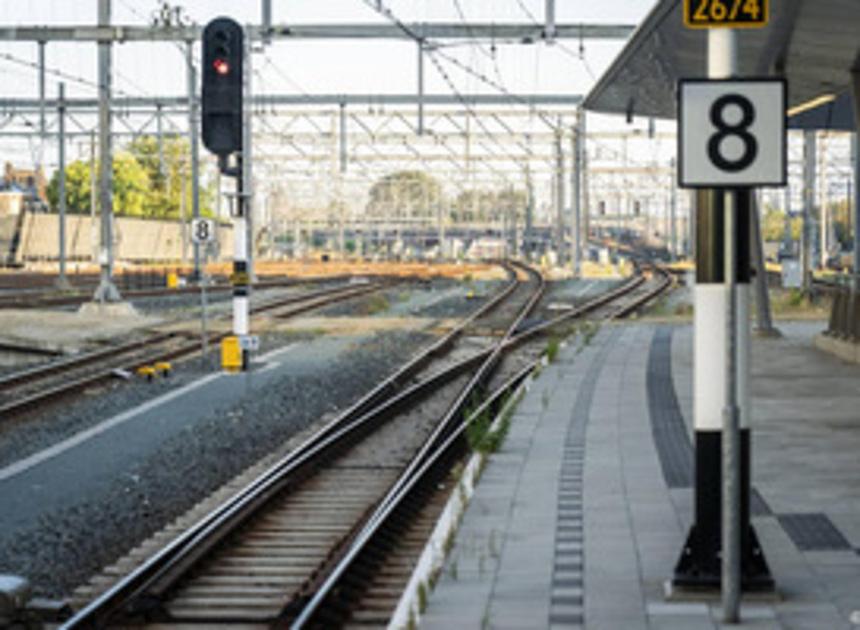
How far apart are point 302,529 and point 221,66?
1091 centimetres

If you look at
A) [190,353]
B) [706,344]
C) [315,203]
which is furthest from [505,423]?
[315,203]

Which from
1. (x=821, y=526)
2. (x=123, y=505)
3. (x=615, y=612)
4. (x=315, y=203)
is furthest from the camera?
(x=315, y=203)

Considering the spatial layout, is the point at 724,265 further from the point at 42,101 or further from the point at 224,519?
the point at 42,101

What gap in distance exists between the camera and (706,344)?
801 centimetres

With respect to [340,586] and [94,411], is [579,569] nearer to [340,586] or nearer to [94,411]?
[340,586]

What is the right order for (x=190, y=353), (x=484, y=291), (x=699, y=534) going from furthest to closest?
(x=484, y=291), (x=190, y=353), (x=699, y=534)

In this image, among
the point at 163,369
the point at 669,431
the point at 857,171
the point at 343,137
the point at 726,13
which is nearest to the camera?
the point at 726,13

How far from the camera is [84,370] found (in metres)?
23.5

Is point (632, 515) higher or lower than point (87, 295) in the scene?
lower

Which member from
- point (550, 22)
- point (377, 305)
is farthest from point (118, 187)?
point (550, 22)

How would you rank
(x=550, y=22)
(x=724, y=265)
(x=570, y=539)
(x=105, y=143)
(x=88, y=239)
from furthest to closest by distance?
(x=88, y=239), (x=105, y=143), (x=550, y=22), (x=570, y=539), (x=724, y=265)

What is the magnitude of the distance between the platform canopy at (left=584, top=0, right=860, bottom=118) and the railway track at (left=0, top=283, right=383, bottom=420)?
8024mm

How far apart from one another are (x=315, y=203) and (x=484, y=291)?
168 feet

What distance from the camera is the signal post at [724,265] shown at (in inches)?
280
